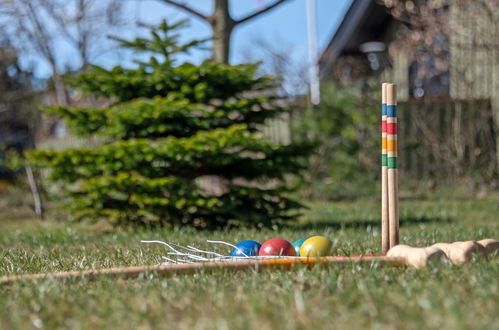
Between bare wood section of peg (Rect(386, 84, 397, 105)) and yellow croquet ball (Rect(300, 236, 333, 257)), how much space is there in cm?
96

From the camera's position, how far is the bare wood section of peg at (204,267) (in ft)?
10.6

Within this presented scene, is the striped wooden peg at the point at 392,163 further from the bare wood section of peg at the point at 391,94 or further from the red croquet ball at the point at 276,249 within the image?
the red croquet ball at the point at 276,249

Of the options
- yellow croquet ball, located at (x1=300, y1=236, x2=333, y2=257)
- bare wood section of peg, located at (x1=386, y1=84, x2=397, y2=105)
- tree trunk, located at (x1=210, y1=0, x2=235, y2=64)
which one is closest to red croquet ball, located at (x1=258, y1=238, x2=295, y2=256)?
yellow croquet ball, located at (x1=300, y1=236, x2=333, y2=257)

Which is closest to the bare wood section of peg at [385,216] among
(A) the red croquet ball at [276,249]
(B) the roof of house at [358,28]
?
(A) the red croquet ball at [276,249]

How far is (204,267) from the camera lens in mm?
3357

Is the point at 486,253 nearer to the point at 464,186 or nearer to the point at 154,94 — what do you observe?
the point at 154,94

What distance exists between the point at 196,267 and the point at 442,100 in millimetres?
10493

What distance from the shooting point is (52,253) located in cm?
485

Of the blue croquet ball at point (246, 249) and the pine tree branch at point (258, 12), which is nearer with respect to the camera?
the blue croquet ball at point (246, 249)

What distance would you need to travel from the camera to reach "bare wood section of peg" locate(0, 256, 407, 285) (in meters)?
3.24

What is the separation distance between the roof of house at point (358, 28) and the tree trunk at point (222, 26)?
24.7ft

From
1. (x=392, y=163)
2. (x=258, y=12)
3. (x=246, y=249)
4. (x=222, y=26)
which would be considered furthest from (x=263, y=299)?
(x=258, y=12)

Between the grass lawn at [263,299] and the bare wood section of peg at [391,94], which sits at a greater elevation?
the bare wood section of peg at [391,94]

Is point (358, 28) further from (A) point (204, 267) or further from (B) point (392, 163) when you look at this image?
(A) point (204, 267)
